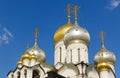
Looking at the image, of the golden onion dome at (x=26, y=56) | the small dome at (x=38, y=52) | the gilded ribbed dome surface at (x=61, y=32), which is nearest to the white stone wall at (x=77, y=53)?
the gilded ribbed dome surface at (x=61, y=32)

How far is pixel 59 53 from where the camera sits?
28.2 metres

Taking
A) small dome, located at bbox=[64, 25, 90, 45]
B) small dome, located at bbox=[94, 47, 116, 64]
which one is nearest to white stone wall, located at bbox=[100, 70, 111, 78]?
small dome, located at bbox=[94, 47, 116, 64]

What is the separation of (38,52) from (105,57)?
5.90 m

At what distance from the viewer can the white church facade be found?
24.5 meters

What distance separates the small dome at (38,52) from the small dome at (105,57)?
470 cm

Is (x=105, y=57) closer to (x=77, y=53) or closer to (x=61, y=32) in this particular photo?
(x=77, y=53)

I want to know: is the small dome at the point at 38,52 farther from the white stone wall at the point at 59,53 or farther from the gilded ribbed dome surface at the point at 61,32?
the gilded ribbed dome surface at the point at 61,32

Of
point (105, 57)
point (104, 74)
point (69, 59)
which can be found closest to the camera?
point (104, 74)

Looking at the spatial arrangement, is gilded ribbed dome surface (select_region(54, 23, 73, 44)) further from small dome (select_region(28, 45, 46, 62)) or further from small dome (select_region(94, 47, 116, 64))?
small dome (select_region(94, 47, 116, 64))

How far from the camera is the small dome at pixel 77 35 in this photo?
85.6 feet

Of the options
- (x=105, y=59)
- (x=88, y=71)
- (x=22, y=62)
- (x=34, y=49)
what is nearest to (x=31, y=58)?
(x=22, y=62)

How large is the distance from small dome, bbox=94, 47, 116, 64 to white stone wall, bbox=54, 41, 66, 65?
9.21 feet

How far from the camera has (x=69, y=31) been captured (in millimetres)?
26625

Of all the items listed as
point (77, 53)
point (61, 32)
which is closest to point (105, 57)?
point (77, 53)
